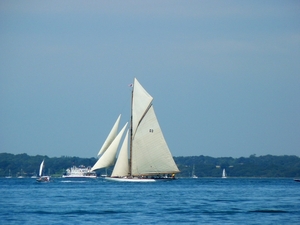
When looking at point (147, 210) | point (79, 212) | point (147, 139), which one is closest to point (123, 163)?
point (147, 139)

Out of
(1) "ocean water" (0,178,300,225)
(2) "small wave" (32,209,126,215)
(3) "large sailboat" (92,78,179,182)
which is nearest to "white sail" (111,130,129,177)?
(3) "large sailboat" (92,78,179,182)

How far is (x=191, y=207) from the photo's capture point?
205 feet

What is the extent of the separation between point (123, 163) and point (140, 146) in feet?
11.3

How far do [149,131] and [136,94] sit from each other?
18.4ft

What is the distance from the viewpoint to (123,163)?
110 meters

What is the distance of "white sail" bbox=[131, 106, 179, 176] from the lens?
109 meters

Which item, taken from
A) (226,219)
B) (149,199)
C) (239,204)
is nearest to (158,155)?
(149,199)

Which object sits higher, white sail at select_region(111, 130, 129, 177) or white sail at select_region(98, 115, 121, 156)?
white sail at select_region(98, 115, 121, 156)

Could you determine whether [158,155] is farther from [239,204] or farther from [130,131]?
[239,204]

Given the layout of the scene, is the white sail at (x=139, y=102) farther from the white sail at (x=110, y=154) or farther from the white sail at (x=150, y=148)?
the white sail at (x=110, y=154)

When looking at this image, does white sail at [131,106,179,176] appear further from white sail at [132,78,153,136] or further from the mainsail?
white sail at [132,78,153,136]

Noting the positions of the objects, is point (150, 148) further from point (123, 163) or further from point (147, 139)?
point (123, 163)

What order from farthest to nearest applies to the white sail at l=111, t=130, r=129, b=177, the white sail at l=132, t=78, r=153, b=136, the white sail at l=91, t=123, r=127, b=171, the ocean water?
1. the white sail at l=132, t=78, r=153, b=136
2. the white sail at l=91, t=123, r=127, b=171
3. the white sail at l=111, t=130, r=129, b=177
4. the ocean water

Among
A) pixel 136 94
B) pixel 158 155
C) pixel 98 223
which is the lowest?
pixel 98 223
